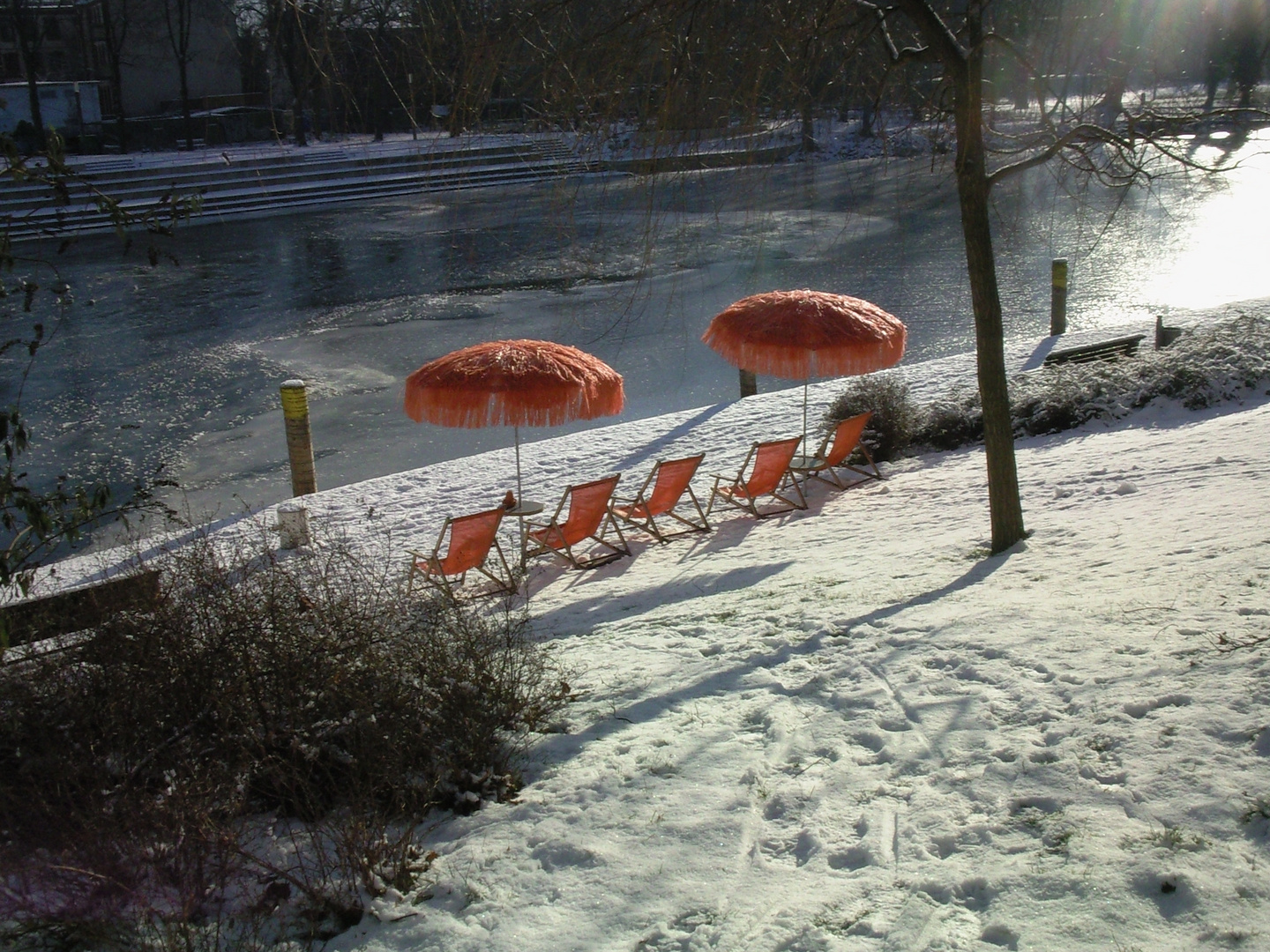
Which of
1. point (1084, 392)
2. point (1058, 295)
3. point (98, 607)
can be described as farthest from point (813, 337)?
point (1058, 295)

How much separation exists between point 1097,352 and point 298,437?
8.58 m

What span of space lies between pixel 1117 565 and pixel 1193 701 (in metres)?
1.94

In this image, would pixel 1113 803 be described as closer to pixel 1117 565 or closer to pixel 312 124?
pixel 1117 565

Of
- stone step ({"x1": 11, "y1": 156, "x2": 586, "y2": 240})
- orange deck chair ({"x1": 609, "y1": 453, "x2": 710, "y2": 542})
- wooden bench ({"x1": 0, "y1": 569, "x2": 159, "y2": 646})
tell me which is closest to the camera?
wooden bench ({"x1": 0, "y1": 569, "x2": 159, "y2": 646})

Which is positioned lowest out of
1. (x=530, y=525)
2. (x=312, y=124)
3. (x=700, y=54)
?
(x=530, y=525)

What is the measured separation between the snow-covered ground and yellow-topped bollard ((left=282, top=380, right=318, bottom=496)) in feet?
13.1

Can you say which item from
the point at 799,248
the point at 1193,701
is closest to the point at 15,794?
the point at 1193,701

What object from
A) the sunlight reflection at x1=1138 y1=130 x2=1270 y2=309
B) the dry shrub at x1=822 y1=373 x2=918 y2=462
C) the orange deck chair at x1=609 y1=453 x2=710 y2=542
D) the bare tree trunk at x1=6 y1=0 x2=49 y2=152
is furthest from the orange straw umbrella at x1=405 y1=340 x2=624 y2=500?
the bare tree trunk at x1=6 y1=0 x2=49 y2=152

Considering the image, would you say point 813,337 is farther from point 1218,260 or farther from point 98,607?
point 1218,260

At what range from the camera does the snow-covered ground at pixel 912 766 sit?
112 inches

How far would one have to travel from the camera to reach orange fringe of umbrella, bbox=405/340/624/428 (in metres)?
7.62

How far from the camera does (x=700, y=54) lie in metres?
6.67

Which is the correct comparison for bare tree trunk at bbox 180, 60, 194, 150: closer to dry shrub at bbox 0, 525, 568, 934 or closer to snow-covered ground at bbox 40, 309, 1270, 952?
snow-covered ground at bbox 40, 309, 1270, 952

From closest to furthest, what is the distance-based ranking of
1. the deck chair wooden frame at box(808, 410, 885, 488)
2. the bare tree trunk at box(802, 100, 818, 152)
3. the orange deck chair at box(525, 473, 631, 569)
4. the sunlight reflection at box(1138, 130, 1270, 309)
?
the bare tree trunk at box(802, 100, 818, 152) → the orange deck chair at box(525, 473, 631, 569) → the deck chair wooden frame at box(808, 410, 885, 488) → the sunlight reflection at box(1138, 130, 1270, 309)
